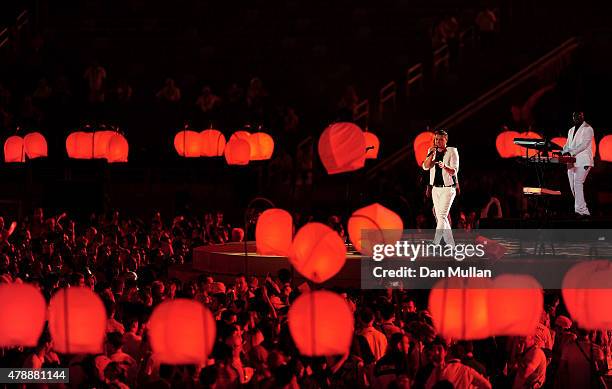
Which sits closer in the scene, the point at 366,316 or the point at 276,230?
the point at 366,316

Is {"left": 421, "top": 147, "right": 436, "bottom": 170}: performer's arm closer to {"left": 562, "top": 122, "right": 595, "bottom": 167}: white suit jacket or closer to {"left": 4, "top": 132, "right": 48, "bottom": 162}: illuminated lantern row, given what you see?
{"left": 562, "top": 122, "right": 595, "bottom": 167}: white suit jacket

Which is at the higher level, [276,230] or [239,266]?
[276,230]

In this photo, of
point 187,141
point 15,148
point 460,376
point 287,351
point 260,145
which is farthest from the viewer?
point 187,141

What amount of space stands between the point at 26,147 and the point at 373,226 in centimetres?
1114

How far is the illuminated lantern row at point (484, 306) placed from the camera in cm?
962

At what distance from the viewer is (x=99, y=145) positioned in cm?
2089

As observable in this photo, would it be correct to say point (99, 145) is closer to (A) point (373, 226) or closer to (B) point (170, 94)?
(B) point (170, 94)

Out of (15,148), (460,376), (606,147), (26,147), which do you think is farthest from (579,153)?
(15,148)

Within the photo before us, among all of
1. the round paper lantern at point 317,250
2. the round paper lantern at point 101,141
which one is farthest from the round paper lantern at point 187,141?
the round paper lantern at point 317,250

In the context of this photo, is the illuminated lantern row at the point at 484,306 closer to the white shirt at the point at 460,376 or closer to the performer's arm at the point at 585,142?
the white shirt at the point at 460,376

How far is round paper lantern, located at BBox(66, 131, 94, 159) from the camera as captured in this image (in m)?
20.8

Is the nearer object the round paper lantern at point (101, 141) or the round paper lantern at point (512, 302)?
the round paper lantern at point (512, 302)

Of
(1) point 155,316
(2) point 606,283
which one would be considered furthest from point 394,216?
(1) point 155,316

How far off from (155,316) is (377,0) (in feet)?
81.5
